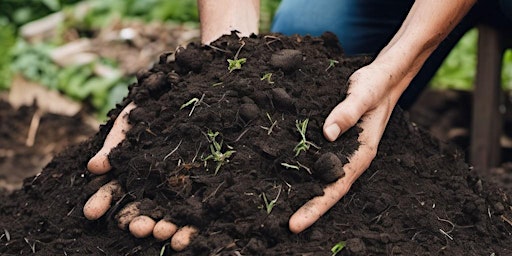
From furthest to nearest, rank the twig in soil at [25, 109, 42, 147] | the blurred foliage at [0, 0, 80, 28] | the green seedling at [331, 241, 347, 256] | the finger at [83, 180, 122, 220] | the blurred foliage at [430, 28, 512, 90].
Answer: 1. the blurred foliage at [0, 0, 80, 28]
2. the blurred foliage at [430, 28, 512, 90]
3. the twig in soil at [25, 109, 42, 147]
4. the finger at [83, 180, 122, 220]
5. the green seedling at [331, 241, 347, 256]

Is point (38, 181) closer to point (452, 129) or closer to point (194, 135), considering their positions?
point (194, 135)

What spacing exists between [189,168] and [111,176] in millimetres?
337

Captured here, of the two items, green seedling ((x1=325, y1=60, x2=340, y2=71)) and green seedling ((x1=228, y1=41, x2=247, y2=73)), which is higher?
green seedling ((x1=228, y1=41, x2=247, y2=73))

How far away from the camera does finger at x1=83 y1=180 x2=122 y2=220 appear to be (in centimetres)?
227

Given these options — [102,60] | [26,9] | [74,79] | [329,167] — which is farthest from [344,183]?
[26,9]

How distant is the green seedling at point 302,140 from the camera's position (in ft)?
7.06

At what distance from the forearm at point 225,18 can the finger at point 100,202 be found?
28.1 inches

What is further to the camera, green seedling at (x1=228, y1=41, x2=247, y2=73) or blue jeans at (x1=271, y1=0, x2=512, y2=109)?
blue jeans at (x1=271, y1=0, x2=512, y2=109)

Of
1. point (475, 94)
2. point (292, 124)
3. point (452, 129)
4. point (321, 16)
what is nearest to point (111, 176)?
point (292, 124)

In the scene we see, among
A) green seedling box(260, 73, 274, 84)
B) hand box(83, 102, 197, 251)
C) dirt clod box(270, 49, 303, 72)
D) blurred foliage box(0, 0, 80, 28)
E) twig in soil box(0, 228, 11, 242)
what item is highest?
dirt clod box(270, 49, 303, 72)

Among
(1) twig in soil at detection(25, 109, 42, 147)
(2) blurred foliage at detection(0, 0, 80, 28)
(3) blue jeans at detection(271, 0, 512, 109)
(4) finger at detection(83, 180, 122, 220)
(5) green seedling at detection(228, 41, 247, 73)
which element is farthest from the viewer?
(2) blurred foliage at detection(0, 0, 80, 28)

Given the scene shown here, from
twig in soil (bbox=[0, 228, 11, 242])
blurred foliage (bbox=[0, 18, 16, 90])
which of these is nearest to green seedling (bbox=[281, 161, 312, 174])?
twig in soil (bbox=[0, 228, 11, 242])

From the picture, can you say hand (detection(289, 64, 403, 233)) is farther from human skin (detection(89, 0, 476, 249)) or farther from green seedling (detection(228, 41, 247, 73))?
green seedling (detection(228, 41, 247, 73))

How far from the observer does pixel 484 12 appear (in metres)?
3.44
